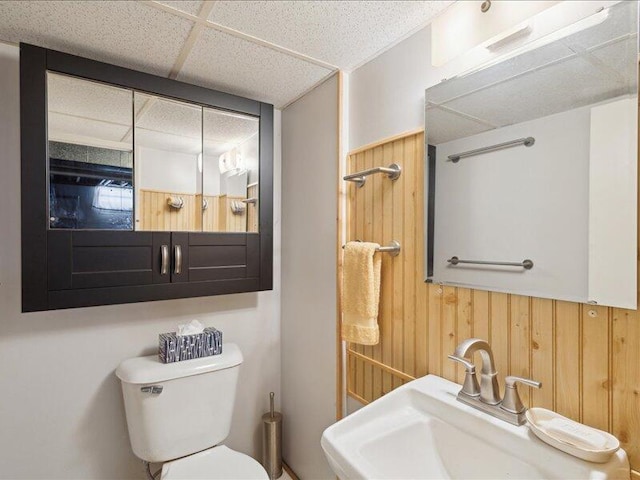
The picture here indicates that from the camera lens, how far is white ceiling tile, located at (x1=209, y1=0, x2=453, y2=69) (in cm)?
107

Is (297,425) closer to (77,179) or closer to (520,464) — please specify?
(520,464)

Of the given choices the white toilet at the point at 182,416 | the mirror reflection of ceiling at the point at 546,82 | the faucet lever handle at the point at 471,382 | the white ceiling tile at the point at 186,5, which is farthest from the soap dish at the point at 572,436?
the white ceiling tile at the point at 186,5

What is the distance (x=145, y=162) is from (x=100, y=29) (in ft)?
1.61

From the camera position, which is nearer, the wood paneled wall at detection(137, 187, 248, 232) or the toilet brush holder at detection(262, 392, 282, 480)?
the wood paneled wall at detection(137, 187, 248, 232)

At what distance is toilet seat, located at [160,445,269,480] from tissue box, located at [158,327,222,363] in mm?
414

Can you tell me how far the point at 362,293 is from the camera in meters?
1.29

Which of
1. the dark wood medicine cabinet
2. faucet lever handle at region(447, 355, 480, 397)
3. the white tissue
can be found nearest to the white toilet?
the white tissue

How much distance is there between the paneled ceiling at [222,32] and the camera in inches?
42.6

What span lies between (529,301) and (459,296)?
0.67ft

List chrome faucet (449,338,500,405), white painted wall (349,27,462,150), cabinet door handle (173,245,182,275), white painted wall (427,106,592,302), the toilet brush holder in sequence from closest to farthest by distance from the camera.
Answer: white painted wall (427,106,592,302) → chrome faucet (449,338,500,405) → white painted wall (349,27,462,150) → cabinet door handle (173,245,182,275) → the toilet brush holder

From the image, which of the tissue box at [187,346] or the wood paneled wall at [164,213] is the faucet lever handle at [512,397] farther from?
the wood paneled wall at [164,213]

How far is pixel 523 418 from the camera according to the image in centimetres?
87

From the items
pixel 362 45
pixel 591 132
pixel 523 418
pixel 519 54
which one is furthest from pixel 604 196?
pixel 362 45

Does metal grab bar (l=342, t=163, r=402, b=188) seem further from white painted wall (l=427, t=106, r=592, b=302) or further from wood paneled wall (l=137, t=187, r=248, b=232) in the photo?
wood paneled wall (l=137, t=187, r=248, b=232)
